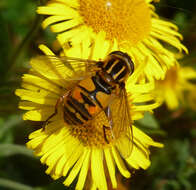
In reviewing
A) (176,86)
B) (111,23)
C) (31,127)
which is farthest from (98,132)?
(176,86)

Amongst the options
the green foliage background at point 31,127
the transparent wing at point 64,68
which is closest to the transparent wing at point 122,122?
the transparent wing at point 64,68

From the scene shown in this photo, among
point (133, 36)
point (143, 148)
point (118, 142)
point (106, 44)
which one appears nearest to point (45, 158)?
point (118, 142)

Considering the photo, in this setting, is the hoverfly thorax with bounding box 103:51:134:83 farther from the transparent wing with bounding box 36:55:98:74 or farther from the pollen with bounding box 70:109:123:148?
the pollen with bounding box 70:109:123:148

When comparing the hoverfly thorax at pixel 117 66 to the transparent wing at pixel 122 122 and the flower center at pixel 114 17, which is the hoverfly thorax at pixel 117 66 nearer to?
the transparent wing at pixel 122 122

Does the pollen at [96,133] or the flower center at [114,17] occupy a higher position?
the flower center at [114,17]

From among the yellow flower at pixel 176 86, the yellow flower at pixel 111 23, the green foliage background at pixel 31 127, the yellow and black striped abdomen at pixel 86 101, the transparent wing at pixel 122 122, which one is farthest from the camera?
the yellow flower at pixel 176 86

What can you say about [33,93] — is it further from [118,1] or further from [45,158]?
[118,1]

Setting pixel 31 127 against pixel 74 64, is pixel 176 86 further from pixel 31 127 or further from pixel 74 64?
pixel 74 64
